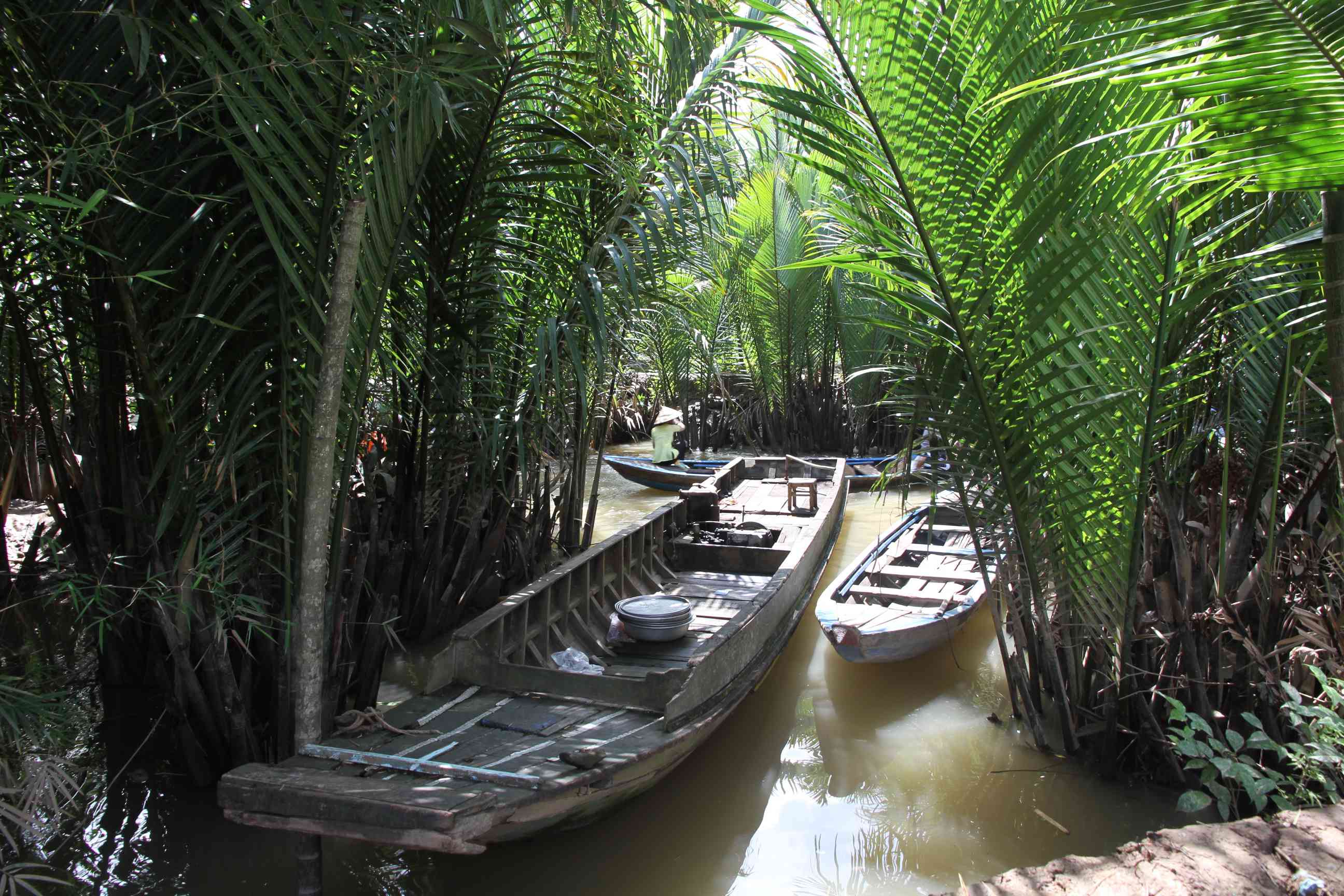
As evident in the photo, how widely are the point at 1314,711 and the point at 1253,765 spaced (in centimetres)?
77

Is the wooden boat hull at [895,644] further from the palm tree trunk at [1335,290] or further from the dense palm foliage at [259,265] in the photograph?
the palm tree trunk at [1335,290]

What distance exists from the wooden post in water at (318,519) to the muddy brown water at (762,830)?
628mm

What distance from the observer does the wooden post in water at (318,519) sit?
117 inches

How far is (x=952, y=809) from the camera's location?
162 inches

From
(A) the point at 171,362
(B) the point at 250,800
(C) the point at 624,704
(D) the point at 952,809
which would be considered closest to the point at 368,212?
(A) the point at 171,362

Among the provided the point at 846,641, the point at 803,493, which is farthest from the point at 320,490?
the point at 803,493

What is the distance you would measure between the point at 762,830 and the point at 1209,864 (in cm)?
221

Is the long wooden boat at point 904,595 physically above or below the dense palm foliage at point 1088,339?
below

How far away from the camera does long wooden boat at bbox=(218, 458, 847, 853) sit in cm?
272

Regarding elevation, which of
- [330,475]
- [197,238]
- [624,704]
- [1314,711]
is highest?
[197,238]

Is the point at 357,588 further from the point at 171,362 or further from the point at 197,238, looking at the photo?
the point at 197,238

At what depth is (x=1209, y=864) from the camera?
7.16 feet

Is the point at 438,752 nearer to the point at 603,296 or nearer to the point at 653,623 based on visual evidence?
the point at 653,623

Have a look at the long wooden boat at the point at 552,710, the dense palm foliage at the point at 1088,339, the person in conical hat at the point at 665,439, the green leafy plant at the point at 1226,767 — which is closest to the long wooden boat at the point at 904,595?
the long wooden boat at the point at 552,710
